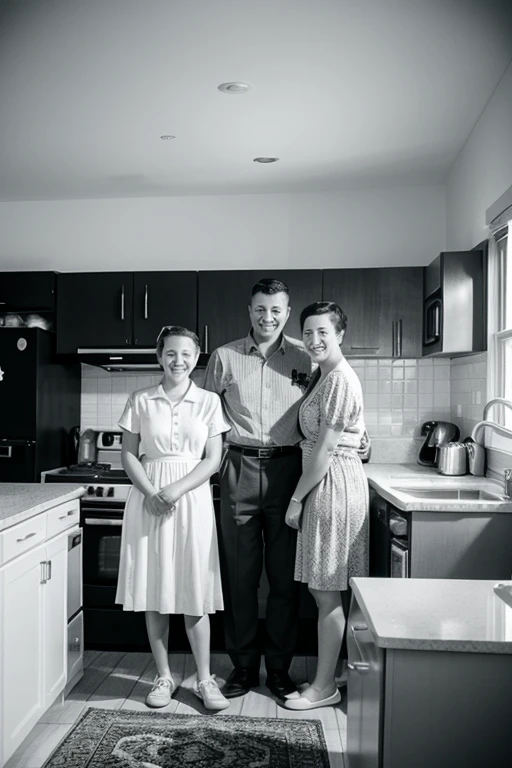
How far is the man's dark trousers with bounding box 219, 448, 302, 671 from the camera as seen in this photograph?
307 centimetres

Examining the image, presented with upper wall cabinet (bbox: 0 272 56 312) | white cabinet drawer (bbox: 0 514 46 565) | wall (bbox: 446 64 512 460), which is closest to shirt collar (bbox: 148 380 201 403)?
white cabinet drawer (bbox: 0 514 46 565)

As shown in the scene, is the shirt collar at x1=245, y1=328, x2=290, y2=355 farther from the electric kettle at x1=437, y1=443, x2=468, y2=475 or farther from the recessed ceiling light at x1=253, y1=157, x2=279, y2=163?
the recessed ceiling light at x1=253, y1=157, x2=279, y2=163

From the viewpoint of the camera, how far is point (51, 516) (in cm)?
268

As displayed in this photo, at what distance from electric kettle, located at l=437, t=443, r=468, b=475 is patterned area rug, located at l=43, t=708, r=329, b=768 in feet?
4.41

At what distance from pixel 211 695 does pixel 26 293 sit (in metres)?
2.47

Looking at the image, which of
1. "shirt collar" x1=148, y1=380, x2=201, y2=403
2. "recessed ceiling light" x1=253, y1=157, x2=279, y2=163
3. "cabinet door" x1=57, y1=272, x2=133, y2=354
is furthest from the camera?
"cabinet door" x1=57, y1=272, x2=133, y2=354

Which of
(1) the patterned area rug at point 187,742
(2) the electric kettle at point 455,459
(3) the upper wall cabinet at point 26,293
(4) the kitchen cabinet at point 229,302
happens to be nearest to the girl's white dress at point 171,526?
(1) the patterned area rug at point 187,742

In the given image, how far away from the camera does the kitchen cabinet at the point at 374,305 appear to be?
4.01 m

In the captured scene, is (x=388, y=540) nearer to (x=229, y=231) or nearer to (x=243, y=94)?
(x=243, y=94)

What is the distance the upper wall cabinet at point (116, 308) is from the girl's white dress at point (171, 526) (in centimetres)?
117

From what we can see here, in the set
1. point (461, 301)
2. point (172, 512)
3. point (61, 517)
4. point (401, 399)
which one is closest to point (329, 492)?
point (172, 512)

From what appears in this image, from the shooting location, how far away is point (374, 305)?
4016 mm

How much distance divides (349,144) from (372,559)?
6.73ft

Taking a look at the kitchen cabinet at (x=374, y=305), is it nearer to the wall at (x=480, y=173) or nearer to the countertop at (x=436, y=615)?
the wall at (x=480, y=173)
